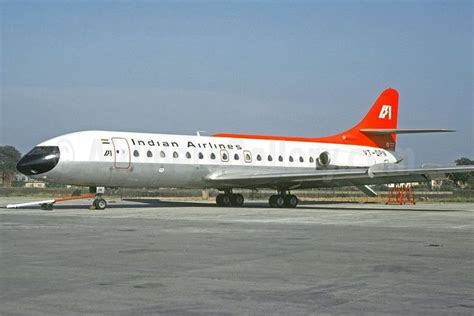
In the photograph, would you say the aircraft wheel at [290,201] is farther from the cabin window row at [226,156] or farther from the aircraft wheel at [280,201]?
the cabin window row at [226,156]

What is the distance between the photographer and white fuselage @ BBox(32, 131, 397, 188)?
91.9ft

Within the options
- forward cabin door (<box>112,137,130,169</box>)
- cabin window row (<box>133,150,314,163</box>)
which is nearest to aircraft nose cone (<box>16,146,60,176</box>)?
forward cabin door (<box>112,137,130,169</box>)

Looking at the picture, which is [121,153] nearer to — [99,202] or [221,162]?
[99,202]

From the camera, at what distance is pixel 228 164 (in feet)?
109

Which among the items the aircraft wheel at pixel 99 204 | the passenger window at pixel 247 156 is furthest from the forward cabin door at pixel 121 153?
the passenger window at pixel 247 156

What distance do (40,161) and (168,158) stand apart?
5602 mm

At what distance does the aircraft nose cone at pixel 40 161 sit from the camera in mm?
27391

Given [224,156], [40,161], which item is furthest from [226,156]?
[40,161]

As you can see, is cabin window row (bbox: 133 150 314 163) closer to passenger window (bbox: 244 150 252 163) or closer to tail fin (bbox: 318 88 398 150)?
passenger window (bbox: 244 150 252 163)

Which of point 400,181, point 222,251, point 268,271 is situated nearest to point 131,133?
point 400,181

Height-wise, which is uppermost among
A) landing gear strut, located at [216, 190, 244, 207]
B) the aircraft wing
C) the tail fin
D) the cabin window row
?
the tail fin

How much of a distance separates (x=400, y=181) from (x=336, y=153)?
20.8ft

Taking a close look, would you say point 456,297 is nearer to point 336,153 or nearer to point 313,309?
point 313,309

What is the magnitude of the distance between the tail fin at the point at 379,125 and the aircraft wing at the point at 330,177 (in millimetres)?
7159
